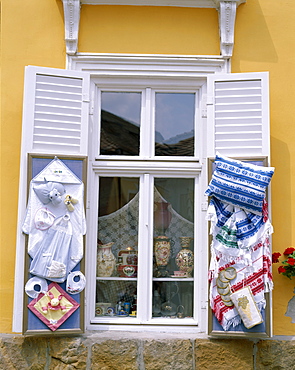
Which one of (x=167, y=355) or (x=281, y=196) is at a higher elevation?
(x=281, y=196)

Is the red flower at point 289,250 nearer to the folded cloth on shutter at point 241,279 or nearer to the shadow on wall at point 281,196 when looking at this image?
the shadow on wall at point 281,196

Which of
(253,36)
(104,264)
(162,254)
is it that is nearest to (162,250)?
(162,254)

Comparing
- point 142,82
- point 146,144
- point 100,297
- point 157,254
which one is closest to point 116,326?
point 100,297

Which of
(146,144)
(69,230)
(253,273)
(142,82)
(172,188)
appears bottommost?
(253,273)

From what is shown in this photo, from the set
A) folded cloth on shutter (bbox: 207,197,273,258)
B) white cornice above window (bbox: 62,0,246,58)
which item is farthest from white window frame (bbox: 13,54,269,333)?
folded cloth on shutter (bbox: 207,197,273,258)

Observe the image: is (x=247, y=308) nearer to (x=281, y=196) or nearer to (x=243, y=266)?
(x=243, y=266)

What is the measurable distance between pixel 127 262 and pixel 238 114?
1.47m

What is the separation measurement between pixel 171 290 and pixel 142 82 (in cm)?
171

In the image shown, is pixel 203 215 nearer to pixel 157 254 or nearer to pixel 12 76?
pixel 157 254

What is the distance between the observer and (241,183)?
14.5 ft

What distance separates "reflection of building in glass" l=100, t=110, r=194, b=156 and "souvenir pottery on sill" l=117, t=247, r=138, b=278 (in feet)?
2.65

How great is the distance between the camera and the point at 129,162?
4836 mm

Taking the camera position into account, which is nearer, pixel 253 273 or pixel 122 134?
pixel 253 273

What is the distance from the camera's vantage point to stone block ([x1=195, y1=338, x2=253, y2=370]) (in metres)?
4.46
